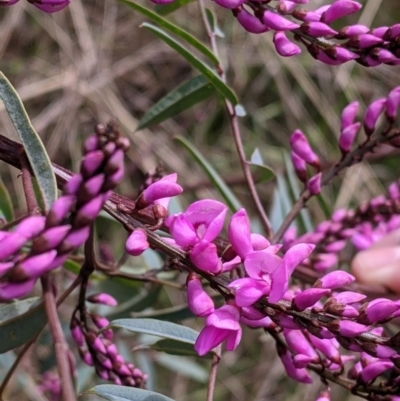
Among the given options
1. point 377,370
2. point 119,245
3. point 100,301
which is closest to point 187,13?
point 119,245

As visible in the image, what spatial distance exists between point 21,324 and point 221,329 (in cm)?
35

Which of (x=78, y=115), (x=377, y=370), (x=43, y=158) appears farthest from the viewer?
(x=78, y=115)

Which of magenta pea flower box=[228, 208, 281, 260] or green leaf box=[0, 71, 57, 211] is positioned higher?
green leaf box=[0, 71, 57, 211]

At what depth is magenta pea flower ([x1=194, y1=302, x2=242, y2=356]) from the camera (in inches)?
22.1

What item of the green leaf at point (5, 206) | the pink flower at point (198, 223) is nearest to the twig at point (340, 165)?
the pink flower at point (198, 223)

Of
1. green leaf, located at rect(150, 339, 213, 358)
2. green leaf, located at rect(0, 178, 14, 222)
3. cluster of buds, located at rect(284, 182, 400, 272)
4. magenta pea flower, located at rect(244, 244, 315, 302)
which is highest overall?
magenta pea flower, located at rect(244, 244, 315, 302)

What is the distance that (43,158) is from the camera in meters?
0.56

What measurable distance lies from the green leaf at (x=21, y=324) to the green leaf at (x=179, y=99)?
396 mm

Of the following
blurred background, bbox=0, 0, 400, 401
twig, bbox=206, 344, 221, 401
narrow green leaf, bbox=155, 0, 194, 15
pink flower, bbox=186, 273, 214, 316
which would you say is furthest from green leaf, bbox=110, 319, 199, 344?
blurred background, bbox=0, 0, 400, 401

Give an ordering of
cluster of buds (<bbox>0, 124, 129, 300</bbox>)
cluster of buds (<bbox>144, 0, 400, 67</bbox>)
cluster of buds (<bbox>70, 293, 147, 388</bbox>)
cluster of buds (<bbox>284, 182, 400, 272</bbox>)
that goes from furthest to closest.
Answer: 1. cluster of buds (<bbox>284, 182, 400, 272</bbox>)
2. cluster of buds (<bbox>70, 293, 147, 388</bbox>)
3. cluster of buds (<bbox>144, 0, 400, 67</bbox>)
4. cluster of buds (<bbox>0, 124, 129, 300</bbox>)

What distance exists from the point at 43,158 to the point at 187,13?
2.33 m

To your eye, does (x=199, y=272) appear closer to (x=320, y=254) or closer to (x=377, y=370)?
(x=377, y=370)

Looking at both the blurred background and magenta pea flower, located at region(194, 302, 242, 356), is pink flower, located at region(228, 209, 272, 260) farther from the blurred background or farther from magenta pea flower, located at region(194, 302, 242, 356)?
the blurred background

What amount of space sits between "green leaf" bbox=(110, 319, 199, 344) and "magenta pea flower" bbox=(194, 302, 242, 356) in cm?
16
